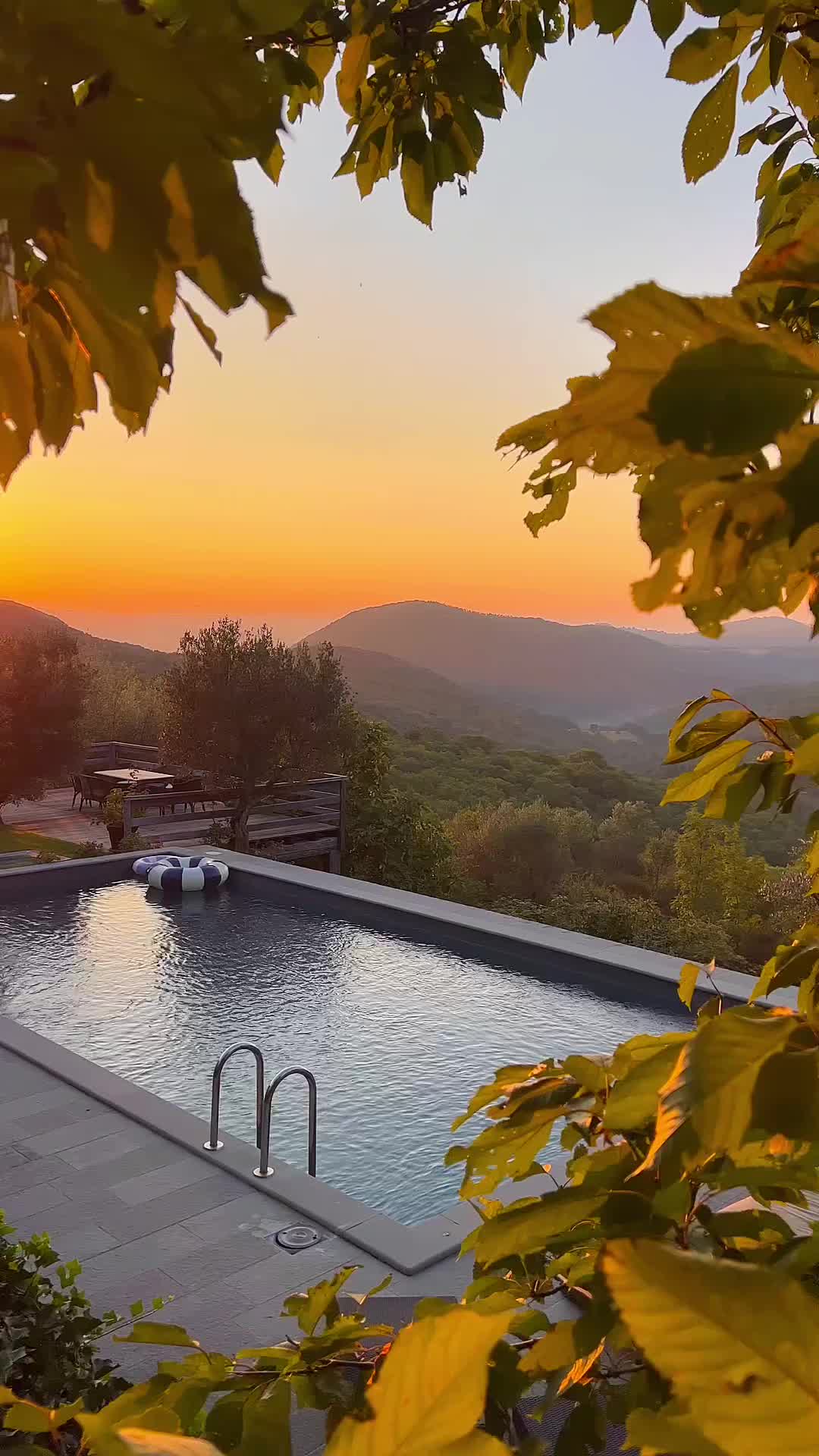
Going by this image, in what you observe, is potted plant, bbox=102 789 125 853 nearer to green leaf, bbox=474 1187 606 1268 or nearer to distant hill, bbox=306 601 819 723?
green leaf, bbox=474 1187 606 1268

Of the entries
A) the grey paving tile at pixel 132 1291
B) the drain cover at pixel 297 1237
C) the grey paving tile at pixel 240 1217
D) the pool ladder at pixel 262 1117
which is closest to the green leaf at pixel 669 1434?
the grey paving tile at pixel 132 1291

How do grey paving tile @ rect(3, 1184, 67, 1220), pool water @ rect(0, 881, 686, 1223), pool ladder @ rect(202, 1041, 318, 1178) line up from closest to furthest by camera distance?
1. grey paving tile @ rect(3, 1184, 67, 1220)
2. pool ladder @ rect(202, 1041, 318, 1178)
3. pool water @ rect(0, 881, 686, 1223)

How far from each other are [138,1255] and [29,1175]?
1268 mm

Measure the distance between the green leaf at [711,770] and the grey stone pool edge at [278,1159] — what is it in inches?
213

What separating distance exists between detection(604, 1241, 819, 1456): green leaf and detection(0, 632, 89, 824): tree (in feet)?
78.6

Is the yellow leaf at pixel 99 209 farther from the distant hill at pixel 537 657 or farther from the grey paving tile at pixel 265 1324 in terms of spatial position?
the distant hill at pixel 537 657

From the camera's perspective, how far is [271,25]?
0.63 metres

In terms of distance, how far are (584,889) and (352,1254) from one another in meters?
15.4

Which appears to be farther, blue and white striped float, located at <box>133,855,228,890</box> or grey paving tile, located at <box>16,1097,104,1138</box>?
blue and white striped float, located at <box>133,855,228,890</box>

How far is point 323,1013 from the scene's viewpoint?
11.2 metres

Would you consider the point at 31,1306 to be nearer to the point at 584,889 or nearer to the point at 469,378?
the point at 469,378

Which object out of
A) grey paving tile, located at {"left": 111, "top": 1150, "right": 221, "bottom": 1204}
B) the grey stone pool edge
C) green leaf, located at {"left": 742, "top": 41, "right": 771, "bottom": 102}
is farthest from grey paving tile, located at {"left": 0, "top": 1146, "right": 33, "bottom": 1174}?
green leaf, located at {"left": 742, "top": 41, "right": 771, "bottom": 102}

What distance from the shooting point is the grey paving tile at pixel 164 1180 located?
248 inches

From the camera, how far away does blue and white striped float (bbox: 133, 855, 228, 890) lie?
50.3ft
